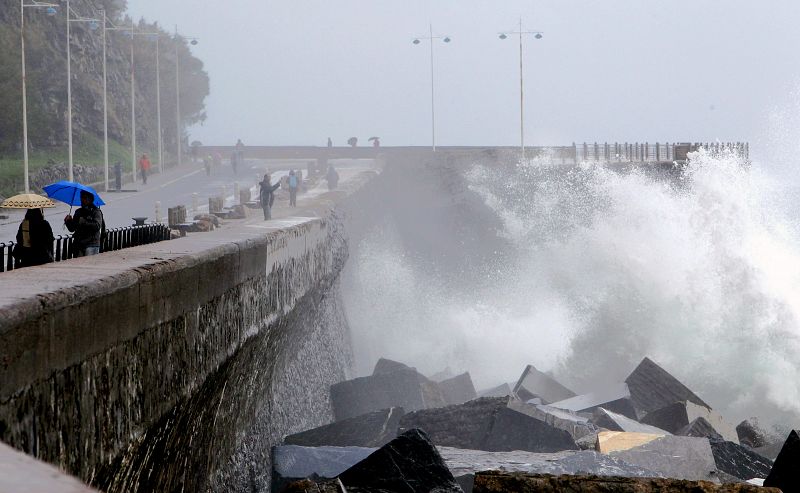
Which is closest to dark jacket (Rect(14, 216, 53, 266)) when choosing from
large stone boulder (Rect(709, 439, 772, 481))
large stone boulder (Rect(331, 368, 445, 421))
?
large stone boulder (Rect(709, 439, 772, 481))

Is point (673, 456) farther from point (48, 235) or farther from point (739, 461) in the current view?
point (48, 235)

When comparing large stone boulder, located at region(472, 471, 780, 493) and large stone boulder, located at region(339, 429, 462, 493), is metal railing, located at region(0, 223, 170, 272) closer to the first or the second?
large stone boulder, located at region(339, 429, 462, 493)

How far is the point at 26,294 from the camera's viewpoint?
14.8 feet

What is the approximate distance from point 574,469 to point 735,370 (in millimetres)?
18274

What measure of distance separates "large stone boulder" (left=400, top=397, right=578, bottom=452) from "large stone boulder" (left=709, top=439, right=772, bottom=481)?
122 centimetres

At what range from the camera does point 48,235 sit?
9.47m

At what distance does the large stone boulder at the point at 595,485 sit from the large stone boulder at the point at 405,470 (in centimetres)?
170

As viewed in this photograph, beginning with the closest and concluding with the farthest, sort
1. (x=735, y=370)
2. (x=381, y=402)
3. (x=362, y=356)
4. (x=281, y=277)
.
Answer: (x=281, y=277)
(x=381, y=402)
(x=735, y=370)
(x=362, y=356)

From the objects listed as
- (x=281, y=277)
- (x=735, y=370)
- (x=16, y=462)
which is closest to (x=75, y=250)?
(x=281, y=277)

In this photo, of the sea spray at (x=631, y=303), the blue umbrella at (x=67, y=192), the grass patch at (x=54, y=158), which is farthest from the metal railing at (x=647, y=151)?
the blue umbrella at (x=67, y=192)

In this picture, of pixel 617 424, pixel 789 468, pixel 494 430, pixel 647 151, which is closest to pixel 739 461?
pixel 494 430

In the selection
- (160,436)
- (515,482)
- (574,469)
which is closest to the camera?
(515,482)

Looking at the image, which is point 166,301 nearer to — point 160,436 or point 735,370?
point 160,436

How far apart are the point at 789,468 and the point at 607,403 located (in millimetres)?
8724
